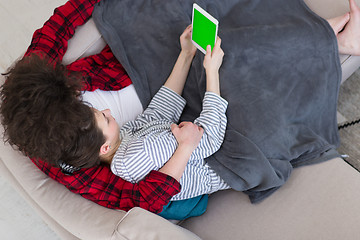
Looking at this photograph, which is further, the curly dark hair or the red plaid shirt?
the red plaid shirt

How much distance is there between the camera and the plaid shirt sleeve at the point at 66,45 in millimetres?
1209

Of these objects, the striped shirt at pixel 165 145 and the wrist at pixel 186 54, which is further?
the wrist at pixel 186 54

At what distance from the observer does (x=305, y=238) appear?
38.6 inches

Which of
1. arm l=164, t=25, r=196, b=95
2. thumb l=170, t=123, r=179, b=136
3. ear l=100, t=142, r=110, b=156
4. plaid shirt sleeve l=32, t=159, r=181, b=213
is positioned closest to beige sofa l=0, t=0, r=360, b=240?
plaid shirt sleeve l=32, t=159, r=181, b=213

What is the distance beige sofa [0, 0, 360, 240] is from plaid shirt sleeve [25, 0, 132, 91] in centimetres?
34

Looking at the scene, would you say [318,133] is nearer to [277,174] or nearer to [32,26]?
[277,174]

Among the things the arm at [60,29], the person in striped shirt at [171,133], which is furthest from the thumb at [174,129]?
the arm at [60,29]

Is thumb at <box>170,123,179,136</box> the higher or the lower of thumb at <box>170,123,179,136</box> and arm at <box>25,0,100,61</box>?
the lower

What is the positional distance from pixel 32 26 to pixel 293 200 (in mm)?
1500

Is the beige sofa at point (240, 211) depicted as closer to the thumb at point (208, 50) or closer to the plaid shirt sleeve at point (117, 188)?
the plaid shirt sleeve at point (117, 188)

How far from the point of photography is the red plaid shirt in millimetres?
973

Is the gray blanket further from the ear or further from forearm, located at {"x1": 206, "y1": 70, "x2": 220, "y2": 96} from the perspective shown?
the ear

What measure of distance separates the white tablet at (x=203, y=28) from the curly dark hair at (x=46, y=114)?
1.30ft

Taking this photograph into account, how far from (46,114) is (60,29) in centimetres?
50
